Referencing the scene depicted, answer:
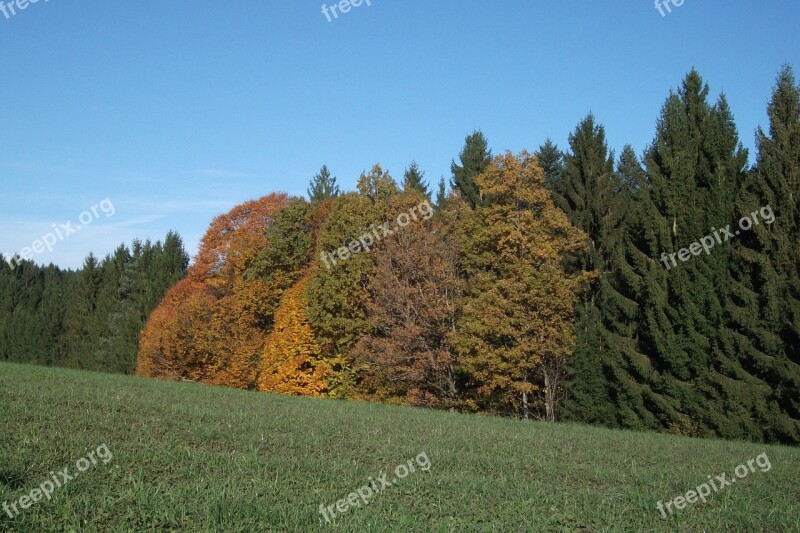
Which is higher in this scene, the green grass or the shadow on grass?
the shadow on grass

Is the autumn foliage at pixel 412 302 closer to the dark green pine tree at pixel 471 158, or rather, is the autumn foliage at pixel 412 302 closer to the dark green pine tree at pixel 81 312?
the dark green pine tree at pixel 471 158

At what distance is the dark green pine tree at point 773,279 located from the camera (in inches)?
1033

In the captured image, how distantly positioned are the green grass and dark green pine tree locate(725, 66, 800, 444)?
318 inches

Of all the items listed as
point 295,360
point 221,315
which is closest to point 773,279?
point 295,360

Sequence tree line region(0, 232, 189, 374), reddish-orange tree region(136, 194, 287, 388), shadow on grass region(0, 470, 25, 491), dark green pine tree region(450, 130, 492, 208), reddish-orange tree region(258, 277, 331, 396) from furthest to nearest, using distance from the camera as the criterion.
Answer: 1. tree line region(0, 232, 189, 374)
2. dark green pine tree region(450, 130, 492, 208)
3. reddish-orange tree region(136, 194, 287, 388)
4. reddish-orange tree region(258, 277, 331, 396)
5. shadow on grass region(0, 470, 25, 491)

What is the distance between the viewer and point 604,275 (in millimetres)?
35156

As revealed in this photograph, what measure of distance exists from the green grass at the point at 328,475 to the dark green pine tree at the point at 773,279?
8.08 m

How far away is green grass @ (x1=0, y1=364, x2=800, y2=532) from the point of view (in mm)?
8953

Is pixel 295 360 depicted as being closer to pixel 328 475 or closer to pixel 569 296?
pixel 569 296

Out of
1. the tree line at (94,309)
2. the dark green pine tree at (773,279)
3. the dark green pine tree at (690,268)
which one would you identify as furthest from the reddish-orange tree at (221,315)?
the dark green pine tree at (773,279)

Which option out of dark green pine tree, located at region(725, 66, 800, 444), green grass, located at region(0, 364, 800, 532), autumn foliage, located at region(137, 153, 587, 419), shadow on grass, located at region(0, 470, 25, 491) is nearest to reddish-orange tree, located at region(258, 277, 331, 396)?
autumn foliage, located at region(137, 153, 587, 419)

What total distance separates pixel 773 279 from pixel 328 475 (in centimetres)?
2304

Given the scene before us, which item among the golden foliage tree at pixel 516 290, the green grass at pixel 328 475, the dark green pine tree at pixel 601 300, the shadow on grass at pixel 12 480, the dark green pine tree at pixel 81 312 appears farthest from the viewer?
the dark green pine tree at pixel 81 312

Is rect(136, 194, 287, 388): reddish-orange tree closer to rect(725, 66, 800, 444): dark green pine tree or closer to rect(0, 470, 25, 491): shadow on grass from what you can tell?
rect(725, 66, 800, 444): dark green pine tree
